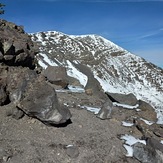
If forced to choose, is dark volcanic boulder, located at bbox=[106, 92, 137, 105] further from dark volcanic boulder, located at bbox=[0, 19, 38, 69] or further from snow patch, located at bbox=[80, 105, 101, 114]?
dark volcanic boulder, located at bbox=[0, 19, 38, 69]

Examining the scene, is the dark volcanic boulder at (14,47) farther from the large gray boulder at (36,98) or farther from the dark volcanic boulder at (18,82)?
the large gray boulder at (36,98)

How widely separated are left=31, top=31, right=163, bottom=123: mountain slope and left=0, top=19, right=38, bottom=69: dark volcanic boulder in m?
29.0

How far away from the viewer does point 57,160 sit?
1011 centimetres

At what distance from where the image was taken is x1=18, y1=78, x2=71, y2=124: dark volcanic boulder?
11633mm

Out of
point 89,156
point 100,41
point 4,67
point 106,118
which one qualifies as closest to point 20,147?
point 89,156

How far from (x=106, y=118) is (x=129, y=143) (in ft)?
8.09

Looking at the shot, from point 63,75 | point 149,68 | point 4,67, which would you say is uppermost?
point 4,67

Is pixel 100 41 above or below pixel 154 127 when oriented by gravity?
below

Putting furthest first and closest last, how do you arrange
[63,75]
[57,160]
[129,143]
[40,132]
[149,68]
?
[149,68] → [63,75] → [129,143] → [40,132] → [57,160]

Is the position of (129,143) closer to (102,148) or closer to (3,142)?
(102,148)

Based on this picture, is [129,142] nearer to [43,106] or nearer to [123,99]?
[43,106]

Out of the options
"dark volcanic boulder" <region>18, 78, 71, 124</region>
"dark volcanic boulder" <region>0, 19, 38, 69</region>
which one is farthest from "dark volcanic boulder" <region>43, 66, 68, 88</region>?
"dark volcanic boulder" <region>18, 78, 71, 124</region>

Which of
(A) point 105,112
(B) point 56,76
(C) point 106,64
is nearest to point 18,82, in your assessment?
(A) point 105,112

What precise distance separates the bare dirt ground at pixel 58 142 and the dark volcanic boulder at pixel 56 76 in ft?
26.2
